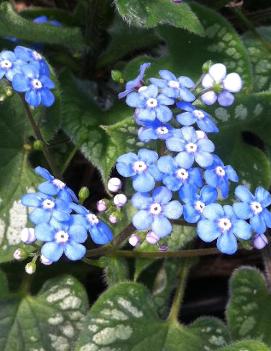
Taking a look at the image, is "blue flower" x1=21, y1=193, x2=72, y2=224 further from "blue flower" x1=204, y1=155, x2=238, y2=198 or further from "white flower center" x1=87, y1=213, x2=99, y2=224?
"blue flower" x1=204, y1=155, x2=238, y2=198

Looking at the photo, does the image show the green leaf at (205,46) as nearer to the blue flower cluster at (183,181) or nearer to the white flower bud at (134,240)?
the blue flower cluster at (183,181)

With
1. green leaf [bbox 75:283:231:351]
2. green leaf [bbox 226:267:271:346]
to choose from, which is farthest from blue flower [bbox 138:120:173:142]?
green leaf [bbox 226:267:271:346]

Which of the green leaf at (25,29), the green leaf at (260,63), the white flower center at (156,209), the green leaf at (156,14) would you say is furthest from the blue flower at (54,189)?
the green leaf at (260,63)

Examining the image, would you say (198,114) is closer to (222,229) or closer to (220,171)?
(220,171)

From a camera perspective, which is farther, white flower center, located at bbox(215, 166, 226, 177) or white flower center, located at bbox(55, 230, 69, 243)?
white flower center, located at bbox(215, 166, 226, 177)

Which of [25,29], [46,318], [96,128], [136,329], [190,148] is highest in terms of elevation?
[190,148]

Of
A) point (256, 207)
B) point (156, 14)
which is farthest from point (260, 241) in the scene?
point (156, 14)

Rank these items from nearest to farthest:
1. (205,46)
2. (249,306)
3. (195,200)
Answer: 1. (195,200)
2. (249,306)
3. (205,46)
